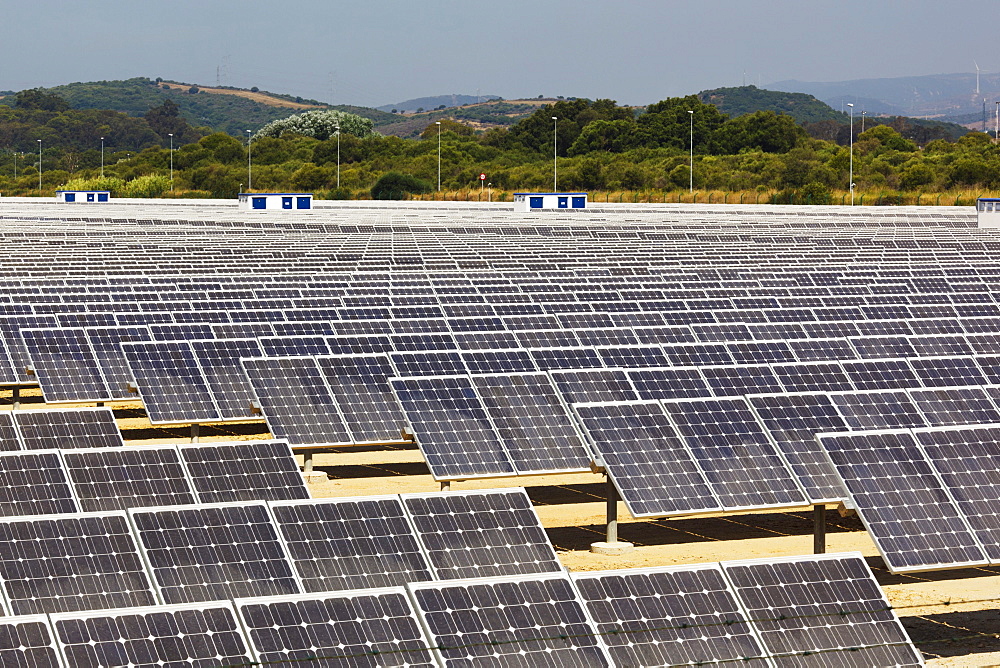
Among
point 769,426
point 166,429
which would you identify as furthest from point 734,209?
point 769,426

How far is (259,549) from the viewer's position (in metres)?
13.3

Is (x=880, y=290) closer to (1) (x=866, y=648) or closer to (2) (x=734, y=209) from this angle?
(1) (x=866, y=648)

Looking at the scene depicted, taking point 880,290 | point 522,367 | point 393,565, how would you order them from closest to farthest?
1. point 393,565
2. point 522,367
3. point 880,290

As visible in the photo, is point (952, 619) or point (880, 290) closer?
point (952, 619)

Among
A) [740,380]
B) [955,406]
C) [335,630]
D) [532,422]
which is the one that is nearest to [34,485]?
[335,630]

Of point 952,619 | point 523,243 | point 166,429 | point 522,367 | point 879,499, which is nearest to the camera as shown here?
point 879,499

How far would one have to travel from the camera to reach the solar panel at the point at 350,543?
13234 mm

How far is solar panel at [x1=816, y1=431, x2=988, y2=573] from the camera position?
14602mm

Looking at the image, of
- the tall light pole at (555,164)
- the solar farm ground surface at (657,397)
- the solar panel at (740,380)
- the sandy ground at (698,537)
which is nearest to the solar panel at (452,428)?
the solar farm ground surface at (657,397)

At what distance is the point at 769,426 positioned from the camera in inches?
728

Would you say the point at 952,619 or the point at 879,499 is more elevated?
the point at 879,499

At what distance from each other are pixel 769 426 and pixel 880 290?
863 inches

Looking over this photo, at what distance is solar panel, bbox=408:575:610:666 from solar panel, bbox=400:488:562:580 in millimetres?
2492

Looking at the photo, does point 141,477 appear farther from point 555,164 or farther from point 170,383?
point 555,164
